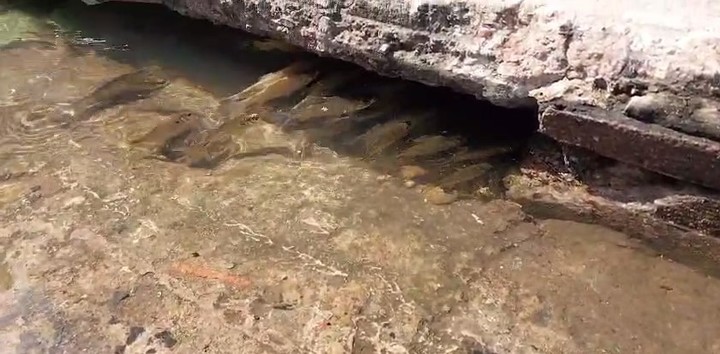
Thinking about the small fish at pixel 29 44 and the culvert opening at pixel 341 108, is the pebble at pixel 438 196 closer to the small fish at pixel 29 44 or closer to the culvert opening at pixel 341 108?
the culvert opening at pixel 341 108

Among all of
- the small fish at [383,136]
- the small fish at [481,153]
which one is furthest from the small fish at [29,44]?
the small fish at [481,153]

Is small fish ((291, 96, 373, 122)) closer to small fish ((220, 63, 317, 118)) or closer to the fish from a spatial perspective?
small fish ((220, 63, 317, 118))

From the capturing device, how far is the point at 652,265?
7.35 ft

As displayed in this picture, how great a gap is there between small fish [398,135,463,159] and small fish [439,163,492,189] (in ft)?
0.48

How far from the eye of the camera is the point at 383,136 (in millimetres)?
2932

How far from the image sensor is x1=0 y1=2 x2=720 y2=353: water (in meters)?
2.12

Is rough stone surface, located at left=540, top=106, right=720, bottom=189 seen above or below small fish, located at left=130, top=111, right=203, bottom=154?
above

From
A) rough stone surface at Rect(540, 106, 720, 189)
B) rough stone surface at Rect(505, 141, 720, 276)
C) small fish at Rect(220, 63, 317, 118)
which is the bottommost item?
small fish at Rect(220, 63, 317, 118)

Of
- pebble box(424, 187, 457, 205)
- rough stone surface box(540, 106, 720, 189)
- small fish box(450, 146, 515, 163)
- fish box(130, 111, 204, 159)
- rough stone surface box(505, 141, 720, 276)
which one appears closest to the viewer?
rough stone surface box(540, 106, 720, 189)

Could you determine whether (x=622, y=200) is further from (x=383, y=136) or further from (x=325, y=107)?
(x=325, y=107)

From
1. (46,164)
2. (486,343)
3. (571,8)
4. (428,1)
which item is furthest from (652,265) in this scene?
(46,164)

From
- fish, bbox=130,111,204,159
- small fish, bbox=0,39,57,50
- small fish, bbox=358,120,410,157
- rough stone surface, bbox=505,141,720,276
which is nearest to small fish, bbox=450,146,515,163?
rough stone surface, bbox=505,141,720,276

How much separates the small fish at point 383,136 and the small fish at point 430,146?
79 millimetres

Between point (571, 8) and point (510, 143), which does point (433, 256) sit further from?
point (571, 8)
